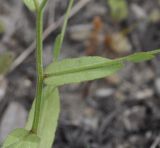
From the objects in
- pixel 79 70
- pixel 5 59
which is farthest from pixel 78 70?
pixel 5 59

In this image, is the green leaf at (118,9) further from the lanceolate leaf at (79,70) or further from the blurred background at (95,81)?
the lanceolate leaf at (79,70)

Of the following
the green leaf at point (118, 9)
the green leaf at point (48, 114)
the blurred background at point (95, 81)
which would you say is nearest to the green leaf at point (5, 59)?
the blurred background at point (95, 81)

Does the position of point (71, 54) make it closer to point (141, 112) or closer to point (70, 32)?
point (70, 32)

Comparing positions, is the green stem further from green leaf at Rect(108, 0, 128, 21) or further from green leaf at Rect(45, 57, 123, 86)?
green leaf at Rect(108, 0, 128, 21)

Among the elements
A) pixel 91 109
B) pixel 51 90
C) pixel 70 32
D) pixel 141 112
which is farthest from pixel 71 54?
pixel 51 90

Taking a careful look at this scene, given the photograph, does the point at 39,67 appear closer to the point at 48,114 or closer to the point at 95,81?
the point at 48,114

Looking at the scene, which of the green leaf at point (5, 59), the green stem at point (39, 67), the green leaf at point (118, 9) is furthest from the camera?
the green leaf at point (118, 9)

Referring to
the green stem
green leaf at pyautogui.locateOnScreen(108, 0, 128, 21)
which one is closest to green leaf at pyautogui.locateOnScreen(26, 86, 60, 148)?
the green stem
